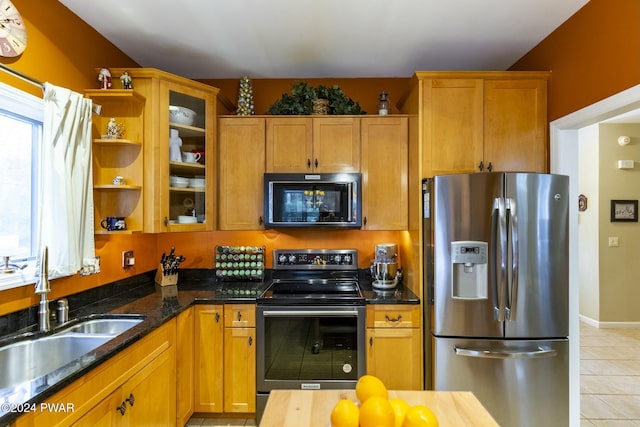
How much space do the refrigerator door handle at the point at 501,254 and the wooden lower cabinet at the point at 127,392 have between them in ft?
6.58

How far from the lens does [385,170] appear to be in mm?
2635

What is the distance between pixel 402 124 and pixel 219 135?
148cm

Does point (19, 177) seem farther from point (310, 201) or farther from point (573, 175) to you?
point (573, 175)

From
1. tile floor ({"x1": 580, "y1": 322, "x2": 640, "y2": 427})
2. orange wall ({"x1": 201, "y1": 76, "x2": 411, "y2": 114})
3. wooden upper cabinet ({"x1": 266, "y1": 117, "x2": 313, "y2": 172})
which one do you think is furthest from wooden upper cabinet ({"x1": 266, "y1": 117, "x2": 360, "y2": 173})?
tile floor ({"x1": 580, "y1": 322, "x2": 640, "y2": 427})

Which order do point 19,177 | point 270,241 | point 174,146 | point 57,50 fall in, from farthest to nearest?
point 270,241 → point 174,146 → point 57,50 → point 19,177

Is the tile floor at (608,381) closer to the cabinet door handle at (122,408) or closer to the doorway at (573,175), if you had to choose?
the doorway at (573,175)

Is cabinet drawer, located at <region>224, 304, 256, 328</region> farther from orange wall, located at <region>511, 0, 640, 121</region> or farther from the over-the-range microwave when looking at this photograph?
orange wall, located at <region>511, 0, 640, 121</region>

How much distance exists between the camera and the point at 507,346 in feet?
6.65

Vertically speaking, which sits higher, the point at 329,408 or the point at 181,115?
the point at 181,115

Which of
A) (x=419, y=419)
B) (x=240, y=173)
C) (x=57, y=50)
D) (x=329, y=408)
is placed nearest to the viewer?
(x=419, y=419)

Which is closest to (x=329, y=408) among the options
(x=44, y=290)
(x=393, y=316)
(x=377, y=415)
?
(x=377, y=415)

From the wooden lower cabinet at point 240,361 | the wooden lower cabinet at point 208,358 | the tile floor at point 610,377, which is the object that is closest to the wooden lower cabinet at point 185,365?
the wooden lower cabinet at point 208,358

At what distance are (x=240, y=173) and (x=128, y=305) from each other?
1.22 metres

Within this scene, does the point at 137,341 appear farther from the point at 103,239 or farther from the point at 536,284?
the point at 536,284
